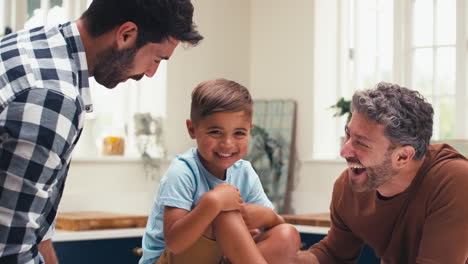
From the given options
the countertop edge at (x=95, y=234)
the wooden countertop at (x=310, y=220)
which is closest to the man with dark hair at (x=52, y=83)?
the countertop edge at (x=95, y=234)

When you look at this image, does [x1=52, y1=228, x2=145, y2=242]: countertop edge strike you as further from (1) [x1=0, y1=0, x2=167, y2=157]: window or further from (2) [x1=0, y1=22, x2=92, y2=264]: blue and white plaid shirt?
(2) [x1=0, y1=22, x2=92, y2=264]: blue and white plaid shirt

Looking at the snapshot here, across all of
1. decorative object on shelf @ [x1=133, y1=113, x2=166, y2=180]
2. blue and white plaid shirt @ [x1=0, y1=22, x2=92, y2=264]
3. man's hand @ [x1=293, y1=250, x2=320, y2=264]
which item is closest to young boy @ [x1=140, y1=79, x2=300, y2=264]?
man's hand @ [x1=293, y1=250, x2=320, y2=264]

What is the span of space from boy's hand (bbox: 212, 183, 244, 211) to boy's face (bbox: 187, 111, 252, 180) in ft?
0.48

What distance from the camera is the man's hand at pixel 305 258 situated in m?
2.00

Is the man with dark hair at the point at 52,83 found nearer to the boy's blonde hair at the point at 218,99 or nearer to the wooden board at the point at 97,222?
the boy's blonde hair at the point at 218,99

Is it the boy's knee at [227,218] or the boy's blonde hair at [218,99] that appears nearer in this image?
the boy's knee at [227,218]

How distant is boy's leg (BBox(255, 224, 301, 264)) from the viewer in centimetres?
177

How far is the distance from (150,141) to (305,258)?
303 cm

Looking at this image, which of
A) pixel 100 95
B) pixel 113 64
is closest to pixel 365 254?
pixel 100 95

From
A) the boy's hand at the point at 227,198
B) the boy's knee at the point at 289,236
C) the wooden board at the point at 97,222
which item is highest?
the boy's hand at the point at 227,198

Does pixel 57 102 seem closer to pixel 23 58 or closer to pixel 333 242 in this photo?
pixel 23 58

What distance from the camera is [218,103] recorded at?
6.15 feet

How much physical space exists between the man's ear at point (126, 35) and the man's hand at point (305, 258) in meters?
0.88

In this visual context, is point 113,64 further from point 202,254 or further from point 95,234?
point 95,234
